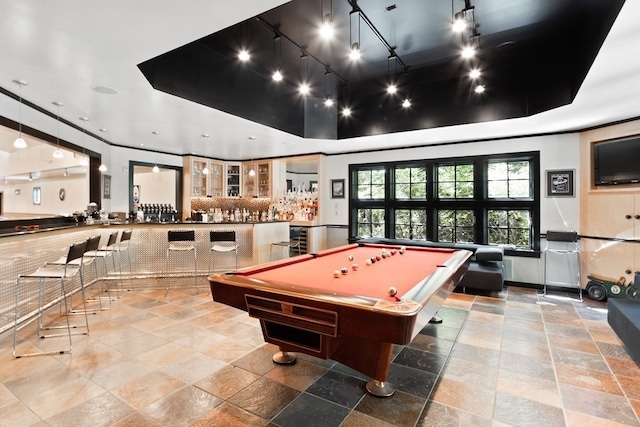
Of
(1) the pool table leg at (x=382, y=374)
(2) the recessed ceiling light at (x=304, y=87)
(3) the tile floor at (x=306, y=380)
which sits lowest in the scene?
(3) the tile floor at (x=306, y=380)

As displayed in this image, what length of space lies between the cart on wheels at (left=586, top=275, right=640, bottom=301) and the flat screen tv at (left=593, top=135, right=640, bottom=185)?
1513 mm

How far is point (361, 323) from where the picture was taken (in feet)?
6.00

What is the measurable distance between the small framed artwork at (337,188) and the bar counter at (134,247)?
1.69 metres

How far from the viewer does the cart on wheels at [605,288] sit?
471 centimetres

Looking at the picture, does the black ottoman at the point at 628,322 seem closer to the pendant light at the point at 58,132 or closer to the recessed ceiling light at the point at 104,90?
the recessed ceiling light at the point at 104,90

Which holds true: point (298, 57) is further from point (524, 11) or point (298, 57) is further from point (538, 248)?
point (538, 248)

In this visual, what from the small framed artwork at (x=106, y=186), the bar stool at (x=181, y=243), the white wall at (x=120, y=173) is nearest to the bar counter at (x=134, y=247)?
the bar stool at (x=181, y=243)

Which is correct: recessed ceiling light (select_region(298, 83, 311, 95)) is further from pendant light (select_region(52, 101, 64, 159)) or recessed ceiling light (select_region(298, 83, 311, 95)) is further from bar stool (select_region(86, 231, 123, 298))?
bar stool (select_region(86, 231, 123, 298))

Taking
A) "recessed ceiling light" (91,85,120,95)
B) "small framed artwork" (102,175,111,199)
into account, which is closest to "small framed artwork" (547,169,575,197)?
"recessed ceiling light" (91,85,120,95)

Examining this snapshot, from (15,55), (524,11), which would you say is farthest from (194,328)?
(524,11)

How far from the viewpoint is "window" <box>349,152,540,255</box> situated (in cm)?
618

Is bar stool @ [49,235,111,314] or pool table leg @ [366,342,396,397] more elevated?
bar stool @ [49,235,111,314]

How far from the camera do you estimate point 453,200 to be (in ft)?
22.1

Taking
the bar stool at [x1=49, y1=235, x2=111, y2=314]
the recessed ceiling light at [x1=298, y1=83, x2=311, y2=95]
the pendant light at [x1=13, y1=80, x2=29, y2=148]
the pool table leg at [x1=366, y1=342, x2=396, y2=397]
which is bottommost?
the pool table leg at [x1=366, y1=342, x2=396, y2=397]
